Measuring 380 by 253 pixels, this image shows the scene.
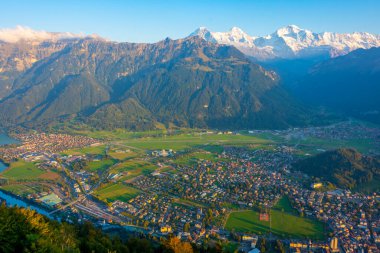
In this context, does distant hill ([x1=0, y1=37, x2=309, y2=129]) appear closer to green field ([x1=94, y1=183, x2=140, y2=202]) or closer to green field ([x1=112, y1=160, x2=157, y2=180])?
green field ([x1=112, y1=160, x2=157, y2=180])

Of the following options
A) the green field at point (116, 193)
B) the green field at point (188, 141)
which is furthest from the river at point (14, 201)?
the green field at point (188, 141)

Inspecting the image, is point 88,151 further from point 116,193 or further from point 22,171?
point 116,193

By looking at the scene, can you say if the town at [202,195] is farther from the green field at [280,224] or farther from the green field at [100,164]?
the green field at [100,164]

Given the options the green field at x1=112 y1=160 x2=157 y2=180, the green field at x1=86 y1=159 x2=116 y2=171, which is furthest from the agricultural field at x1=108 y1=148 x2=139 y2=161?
the green field at x1=112 y1=160 x2=157 y2=180

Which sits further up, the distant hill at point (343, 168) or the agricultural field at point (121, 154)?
the distant hill at point (343, 168)

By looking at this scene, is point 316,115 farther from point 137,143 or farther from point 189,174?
point 189,174

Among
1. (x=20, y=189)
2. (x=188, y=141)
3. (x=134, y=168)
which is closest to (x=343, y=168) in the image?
(x=134, y=168)
